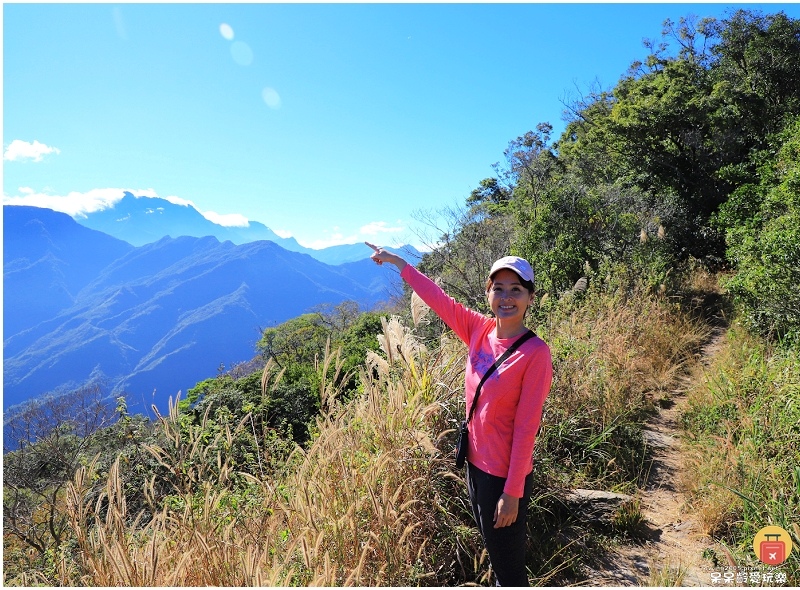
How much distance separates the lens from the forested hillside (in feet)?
6.64

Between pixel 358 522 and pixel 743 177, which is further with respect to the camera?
pixel 743 177

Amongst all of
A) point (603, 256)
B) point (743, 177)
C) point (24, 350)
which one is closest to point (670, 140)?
point (743, 177)

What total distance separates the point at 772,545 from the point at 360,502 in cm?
223

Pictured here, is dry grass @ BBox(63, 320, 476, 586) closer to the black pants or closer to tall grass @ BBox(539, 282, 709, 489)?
the black pants

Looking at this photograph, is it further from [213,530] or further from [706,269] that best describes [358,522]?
[706,269]

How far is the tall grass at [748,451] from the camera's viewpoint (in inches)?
101

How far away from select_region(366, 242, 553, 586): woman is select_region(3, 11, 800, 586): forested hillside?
0.34 meters

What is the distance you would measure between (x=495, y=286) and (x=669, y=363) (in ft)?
14.7

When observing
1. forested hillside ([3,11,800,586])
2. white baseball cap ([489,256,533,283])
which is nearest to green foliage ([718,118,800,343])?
forested hillside ([3,11,800,586])

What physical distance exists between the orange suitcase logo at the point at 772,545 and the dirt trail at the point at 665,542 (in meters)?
0.28

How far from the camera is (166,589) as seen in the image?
5.58 ft

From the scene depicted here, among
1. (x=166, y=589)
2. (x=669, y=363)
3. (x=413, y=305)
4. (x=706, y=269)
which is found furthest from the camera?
(x=706, y=269)

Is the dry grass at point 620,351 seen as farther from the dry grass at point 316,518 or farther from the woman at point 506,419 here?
the woman at point 506,419

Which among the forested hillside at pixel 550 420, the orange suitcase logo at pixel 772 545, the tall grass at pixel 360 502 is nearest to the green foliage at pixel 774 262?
the forested hillside at pixel 550 420
